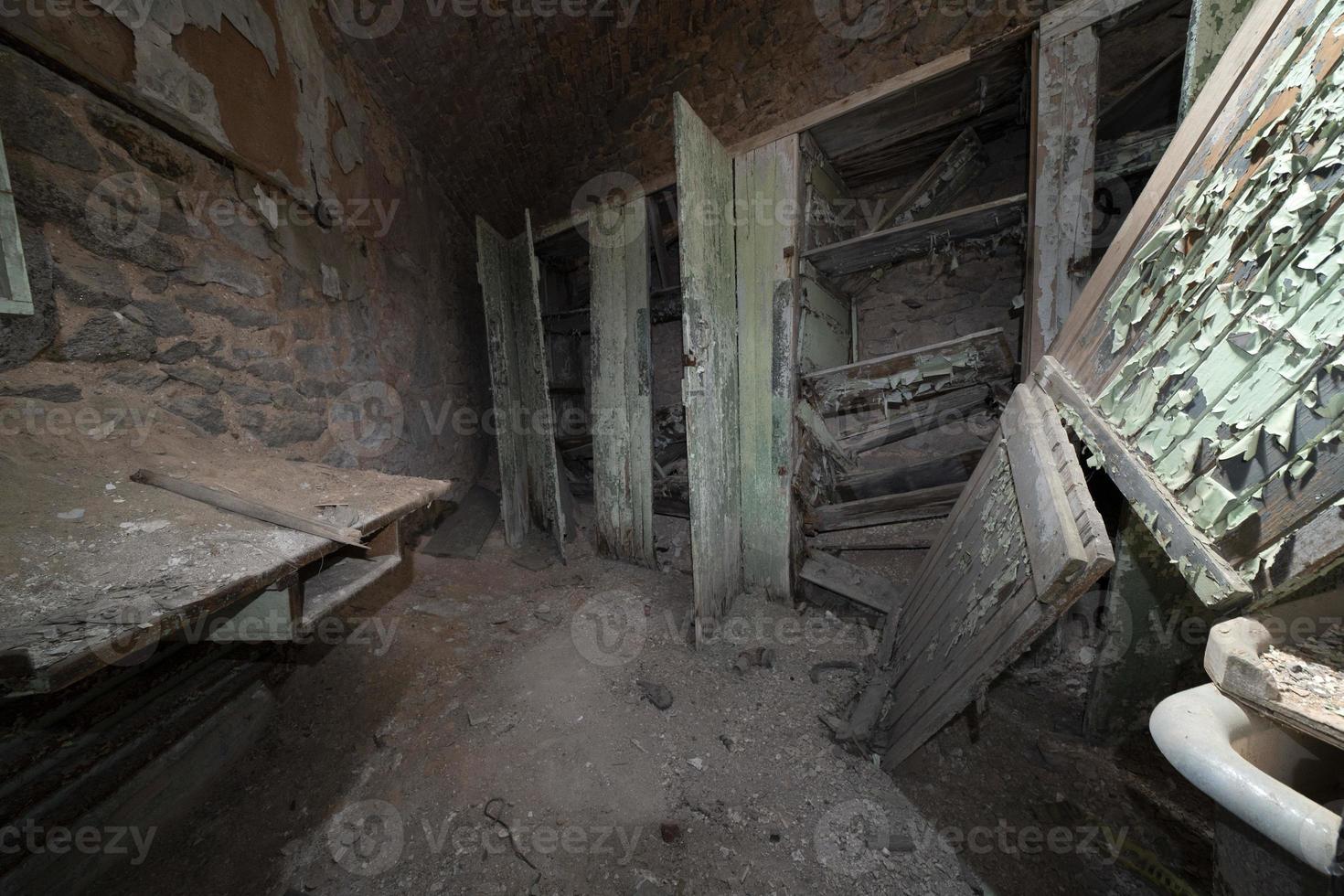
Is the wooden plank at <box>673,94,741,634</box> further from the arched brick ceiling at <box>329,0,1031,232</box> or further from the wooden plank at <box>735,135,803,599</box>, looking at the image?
the arched brick ceiling at <box>329,0,1031,232</box>

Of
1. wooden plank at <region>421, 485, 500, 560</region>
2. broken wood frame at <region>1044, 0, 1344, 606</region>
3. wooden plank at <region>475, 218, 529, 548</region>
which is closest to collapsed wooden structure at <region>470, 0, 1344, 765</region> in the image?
broken wood frame at <region>1044, 0, 1344, 606</region>

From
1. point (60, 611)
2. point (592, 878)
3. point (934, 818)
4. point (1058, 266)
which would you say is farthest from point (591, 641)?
point (1058, 266)

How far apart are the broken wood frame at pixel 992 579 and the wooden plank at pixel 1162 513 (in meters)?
0.06

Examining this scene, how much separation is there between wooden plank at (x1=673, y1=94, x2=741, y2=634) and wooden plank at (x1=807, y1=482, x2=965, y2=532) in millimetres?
495

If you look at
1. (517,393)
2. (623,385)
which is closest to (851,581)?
(623,385)

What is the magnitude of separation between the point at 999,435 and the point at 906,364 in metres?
0.66

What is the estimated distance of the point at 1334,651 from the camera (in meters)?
0.63

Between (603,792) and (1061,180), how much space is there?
2936 millimetres

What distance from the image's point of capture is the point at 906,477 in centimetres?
228

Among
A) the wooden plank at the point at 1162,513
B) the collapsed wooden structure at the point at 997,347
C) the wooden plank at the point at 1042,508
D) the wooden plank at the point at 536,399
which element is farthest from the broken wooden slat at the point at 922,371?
the wooden plank at the point at 536,399

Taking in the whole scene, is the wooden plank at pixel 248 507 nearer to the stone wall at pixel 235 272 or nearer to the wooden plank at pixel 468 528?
the stone wall at pixel 235 272

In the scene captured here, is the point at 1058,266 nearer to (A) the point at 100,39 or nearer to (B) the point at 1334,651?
(B) the point at 1334,651

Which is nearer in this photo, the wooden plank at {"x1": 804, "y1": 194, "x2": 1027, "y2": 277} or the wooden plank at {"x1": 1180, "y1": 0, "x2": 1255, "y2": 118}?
the wooden plank at {"x1": 1180, "y1": 0, "x2": 1255, "y2": 118}

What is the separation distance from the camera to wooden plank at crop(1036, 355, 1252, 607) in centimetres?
57
